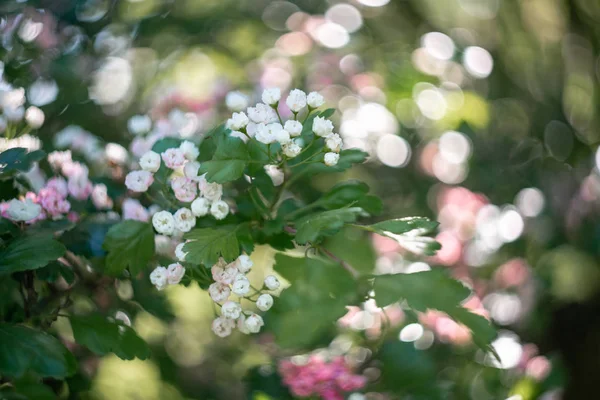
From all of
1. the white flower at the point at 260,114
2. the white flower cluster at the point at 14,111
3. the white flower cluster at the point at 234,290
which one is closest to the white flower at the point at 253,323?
the white flower cluster at the point at 234,290

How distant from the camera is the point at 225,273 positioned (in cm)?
69

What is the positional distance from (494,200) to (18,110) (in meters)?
1.19

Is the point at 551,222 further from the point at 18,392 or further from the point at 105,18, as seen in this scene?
the point at 18,392

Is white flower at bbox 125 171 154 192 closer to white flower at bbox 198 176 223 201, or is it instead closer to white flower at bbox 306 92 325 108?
white flower at bbox 198 176 223 201

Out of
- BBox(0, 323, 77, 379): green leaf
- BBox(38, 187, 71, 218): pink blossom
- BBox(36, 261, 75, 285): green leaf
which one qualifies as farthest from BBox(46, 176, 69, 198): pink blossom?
BBox(0, 323, 77, 379): green leaf

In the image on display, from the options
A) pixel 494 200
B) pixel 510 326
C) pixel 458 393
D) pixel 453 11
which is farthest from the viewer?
pixel 453 11

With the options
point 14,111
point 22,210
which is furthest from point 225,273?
point 14,111

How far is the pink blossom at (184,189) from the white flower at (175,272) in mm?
76

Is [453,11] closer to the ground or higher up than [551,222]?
higher up

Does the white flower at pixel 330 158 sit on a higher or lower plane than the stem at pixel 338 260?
higher

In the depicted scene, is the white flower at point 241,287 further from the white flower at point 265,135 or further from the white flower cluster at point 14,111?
the white flower cluster at point 14,111

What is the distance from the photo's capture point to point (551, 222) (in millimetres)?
1652

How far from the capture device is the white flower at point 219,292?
69 centimetres

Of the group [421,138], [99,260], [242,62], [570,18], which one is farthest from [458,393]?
[570,18]
